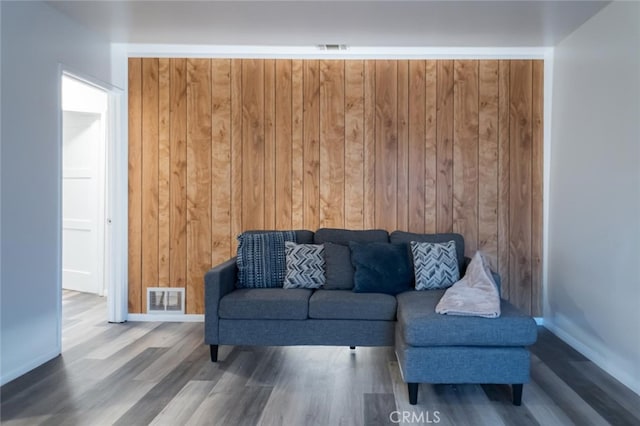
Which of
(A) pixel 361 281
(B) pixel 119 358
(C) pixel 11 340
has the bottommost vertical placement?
(B) pixel 119 358

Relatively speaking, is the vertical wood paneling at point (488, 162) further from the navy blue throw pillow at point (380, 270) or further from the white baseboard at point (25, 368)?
the white baseboard at point (25, 368)

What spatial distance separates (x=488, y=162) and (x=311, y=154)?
5.51ft

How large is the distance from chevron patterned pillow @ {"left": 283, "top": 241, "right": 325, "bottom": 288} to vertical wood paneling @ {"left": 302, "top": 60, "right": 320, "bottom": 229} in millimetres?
624

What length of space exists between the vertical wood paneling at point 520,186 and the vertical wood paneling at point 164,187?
10.7ft

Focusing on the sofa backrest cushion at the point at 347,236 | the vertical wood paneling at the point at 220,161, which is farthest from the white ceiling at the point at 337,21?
the sofa backrest cushion at the point at 347,236

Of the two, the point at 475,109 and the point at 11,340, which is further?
the point at 475,109

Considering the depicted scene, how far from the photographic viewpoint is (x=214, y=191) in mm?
4301

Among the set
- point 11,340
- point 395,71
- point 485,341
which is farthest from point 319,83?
point 11,340

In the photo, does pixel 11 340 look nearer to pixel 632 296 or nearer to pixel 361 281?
pixel 361 281

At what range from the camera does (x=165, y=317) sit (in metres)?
4.29

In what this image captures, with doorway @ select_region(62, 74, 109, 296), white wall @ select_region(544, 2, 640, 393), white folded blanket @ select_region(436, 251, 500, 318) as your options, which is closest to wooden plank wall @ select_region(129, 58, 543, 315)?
white wall @ select_region(544, 2, 640, 393)

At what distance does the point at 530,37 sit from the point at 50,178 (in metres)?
4.04

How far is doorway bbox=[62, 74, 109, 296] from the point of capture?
553cm

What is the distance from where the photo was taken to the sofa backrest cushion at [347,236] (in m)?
3.84
